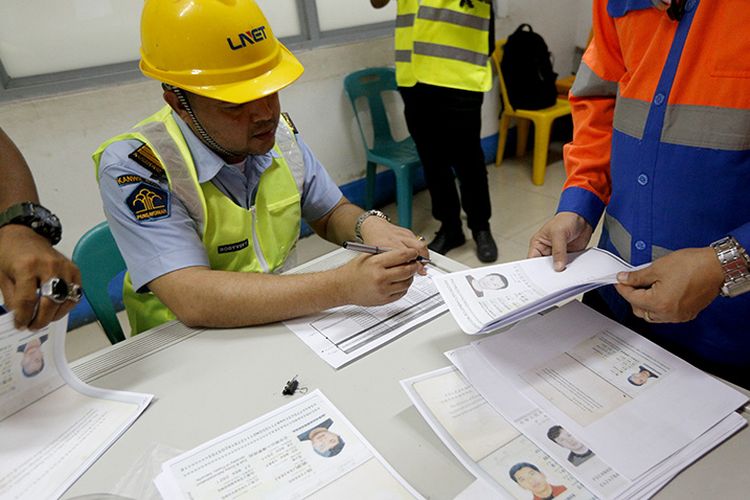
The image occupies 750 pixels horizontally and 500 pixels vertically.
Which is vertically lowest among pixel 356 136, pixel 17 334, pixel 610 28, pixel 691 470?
pixel 356 136

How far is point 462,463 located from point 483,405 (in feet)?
0.34

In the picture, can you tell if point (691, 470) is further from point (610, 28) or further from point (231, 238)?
point (231, 238)

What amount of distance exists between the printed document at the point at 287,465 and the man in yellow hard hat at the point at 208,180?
11.3 inches

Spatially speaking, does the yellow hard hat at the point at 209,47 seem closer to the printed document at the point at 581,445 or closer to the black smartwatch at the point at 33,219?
the black smartwatch at the point at 33,219

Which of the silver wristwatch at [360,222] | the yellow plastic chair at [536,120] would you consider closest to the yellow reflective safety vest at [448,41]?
the yellow plastic chair at [536,120]

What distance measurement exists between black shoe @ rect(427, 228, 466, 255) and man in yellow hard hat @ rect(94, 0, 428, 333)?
5.39 feet

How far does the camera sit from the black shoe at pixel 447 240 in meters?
2.75

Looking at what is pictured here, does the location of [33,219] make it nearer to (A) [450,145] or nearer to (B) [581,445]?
(B) [581,445]

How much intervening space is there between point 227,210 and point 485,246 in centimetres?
181

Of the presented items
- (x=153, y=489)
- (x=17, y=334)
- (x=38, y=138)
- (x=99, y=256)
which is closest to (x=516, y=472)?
(x=153, y=489)

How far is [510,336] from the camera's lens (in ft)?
2.80

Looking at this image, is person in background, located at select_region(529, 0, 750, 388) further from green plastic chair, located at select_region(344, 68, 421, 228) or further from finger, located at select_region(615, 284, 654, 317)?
green plastic chair, located at select_region(344, 68, 421, 228)

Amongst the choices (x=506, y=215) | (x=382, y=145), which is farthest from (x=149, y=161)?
(x=506, y=215)

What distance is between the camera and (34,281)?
73 centimetres
